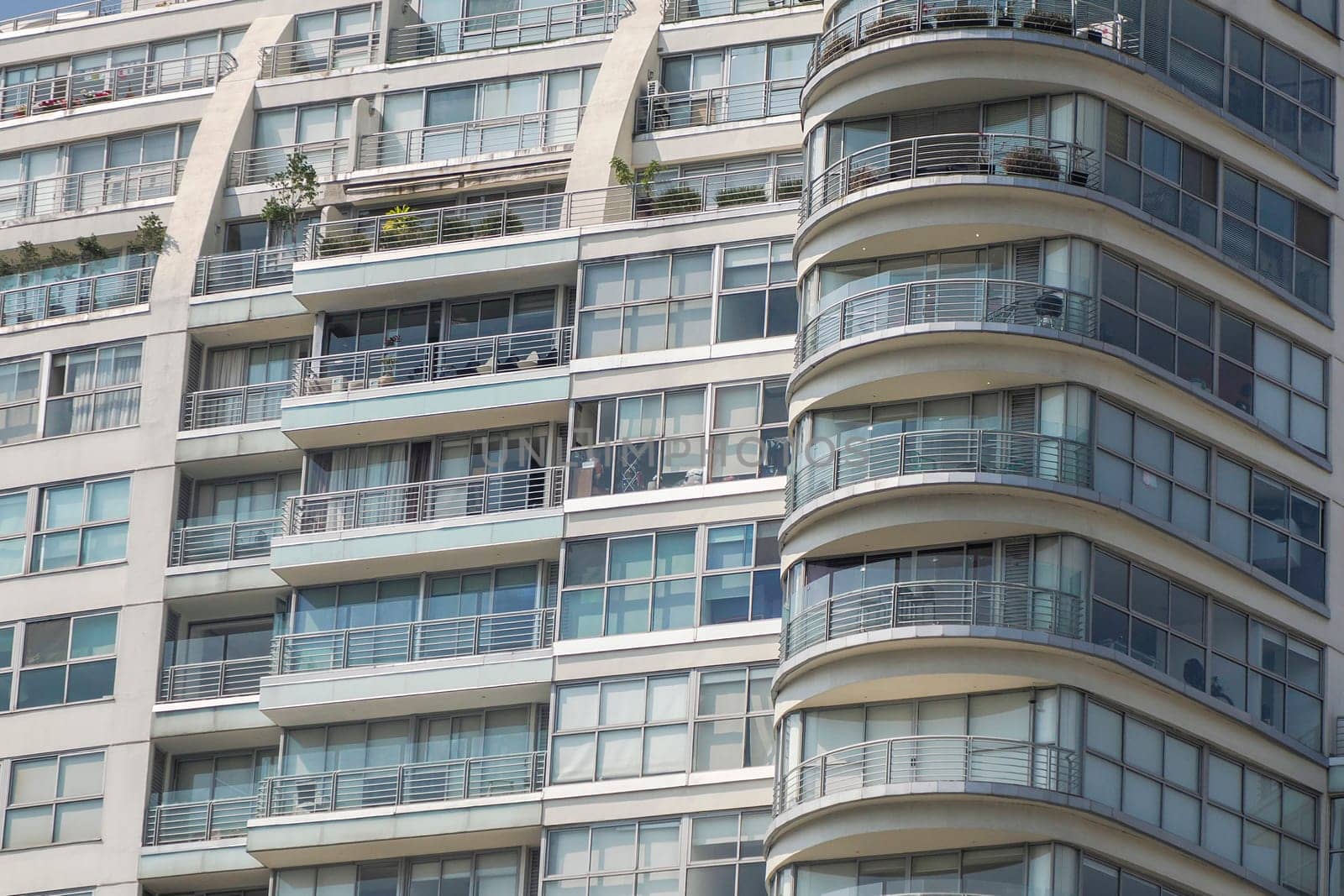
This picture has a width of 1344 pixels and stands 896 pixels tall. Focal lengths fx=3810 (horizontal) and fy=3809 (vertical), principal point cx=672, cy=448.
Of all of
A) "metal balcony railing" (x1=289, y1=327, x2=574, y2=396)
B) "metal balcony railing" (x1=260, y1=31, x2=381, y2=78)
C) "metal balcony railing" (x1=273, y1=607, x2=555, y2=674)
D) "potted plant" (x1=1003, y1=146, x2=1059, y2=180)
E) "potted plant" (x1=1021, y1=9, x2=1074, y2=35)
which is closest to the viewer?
"potted plant" (x1=1003, y1=146, x2=1059, y2=180)

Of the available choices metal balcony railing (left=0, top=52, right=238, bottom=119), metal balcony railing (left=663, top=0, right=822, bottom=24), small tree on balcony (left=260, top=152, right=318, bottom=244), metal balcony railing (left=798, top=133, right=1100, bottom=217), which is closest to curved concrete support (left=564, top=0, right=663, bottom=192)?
metal balcony railing (left=663, top=0, right=822, bottom=24)

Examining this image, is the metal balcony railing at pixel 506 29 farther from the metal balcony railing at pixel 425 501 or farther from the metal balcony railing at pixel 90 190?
the metal balcony railing at pixel 425 501

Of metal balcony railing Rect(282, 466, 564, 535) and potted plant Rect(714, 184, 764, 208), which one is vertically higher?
potted plant Rect(714, 184, 764, 208)

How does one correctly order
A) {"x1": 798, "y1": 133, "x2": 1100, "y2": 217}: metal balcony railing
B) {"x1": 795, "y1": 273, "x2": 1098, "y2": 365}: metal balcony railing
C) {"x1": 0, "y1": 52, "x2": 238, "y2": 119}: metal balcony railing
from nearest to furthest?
{"x1": 795, "y1": 273, "x2": 1098, "y2": 365}: metal balcony railing
{"x1": 798, "y1": 133, "x2": 1100, "y2": 217}: metal balcony railing
{"x1": 0, "y1": 52, "x2": 238, "y2": 119}: metal balcony railing

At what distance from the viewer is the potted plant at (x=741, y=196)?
81562mm

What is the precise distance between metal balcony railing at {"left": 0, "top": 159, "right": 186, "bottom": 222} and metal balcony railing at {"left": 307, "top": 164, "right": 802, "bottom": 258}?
5893 mm

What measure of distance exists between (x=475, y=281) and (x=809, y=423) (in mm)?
11597

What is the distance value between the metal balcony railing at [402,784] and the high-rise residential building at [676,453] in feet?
0.41

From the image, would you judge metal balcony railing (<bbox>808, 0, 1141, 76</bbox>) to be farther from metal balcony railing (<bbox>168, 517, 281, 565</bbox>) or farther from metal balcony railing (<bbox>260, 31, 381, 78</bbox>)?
metal balcony railing (<bbox>168, 517, 281, 565</bbox>)

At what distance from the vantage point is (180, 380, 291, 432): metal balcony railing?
85438 millimetres

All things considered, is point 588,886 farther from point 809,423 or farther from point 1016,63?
point 1016,63

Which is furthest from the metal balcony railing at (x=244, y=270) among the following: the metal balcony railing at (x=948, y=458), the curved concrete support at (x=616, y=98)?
the metal balcony railing at (x=948, y=458)

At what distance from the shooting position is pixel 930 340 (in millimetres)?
72938

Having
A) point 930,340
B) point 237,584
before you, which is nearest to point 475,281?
point 237,584
